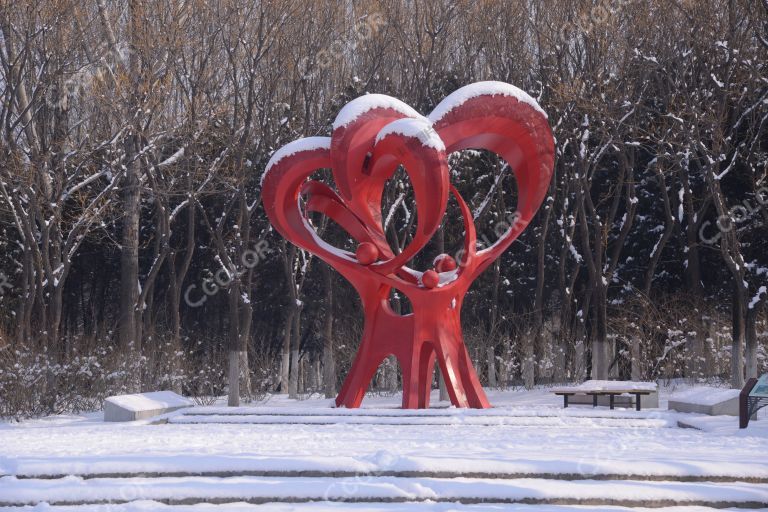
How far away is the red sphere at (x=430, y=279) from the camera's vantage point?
14.0 meters

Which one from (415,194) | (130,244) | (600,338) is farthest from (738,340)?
(130,244)

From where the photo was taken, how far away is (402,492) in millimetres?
7484

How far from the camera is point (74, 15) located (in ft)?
60.8

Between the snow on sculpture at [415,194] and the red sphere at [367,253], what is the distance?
0.05ft

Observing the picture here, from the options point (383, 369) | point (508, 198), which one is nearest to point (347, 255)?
point (383, 369)

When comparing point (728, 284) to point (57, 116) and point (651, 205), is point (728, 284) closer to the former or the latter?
point (651, 205)

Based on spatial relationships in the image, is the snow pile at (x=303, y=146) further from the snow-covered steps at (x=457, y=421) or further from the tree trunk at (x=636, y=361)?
the tree trunk at (x=636, y=361)

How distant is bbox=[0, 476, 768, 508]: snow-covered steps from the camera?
7.43m

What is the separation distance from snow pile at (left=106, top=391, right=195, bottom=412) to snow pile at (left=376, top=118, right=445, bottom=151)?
519 cm

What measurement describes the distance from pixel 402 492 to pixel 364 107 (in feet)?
25.5

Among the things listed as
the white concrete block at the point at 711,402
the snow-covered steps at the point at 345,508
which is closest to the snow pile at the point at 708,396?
the white concrete block at the point at 711,402

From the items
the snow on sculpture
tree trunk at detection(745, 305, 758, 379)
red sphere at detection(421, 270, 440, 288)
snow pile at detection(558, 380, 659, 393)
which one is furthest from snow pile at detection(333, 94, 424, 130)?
tree trunk at detection(745, 305, 758, 379)

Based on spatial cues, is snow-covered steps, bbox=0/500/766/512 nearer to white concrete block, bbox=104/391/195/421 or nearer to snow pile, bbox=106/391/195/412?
white concrete block, bbox=104/391/195/421

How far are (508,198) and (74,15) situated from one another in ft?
45.1
